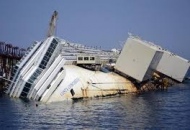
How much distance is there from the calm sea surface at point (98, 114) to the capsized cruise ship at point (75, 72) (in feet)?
10.3

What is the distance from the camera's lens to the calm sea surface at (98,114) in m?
64.4

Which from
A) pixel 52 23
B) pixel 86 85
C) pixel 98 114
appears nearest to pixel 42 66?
pixel 86 85

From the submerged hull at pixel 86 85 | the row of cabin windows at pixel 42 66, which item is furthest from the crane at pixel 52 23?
the submerged hull at pixel 86 85

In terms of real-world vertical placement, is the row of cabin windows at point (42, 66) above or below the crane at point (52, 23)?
below

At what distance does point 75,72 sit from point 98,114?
67.4 ft

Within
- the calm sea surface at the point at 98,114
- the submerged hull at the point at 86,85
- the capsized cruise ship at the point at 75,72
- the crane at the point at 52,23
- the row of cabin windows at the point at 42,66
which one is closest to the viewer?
the calm sea surface at the point at 98,114

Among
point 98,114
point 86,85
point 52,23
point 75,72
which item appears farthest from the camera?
point 52,23

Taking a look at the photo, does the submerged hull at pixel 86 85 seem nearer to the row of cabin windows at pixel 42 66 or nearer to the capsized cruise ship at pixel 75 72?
the capsized cruise ship at pixel 75 72

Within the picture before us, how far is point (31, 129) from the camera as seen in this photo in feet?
203

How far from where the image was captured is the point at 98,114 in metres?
73.9

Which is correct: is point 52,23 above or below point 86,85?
above

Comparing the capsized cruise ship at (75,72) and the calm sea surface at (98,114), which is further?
the capsized cruise ship at (75,72)

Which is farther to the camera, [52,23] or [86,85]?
[52,23]

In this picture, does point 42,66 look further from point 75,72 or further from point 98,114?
point 98,114
